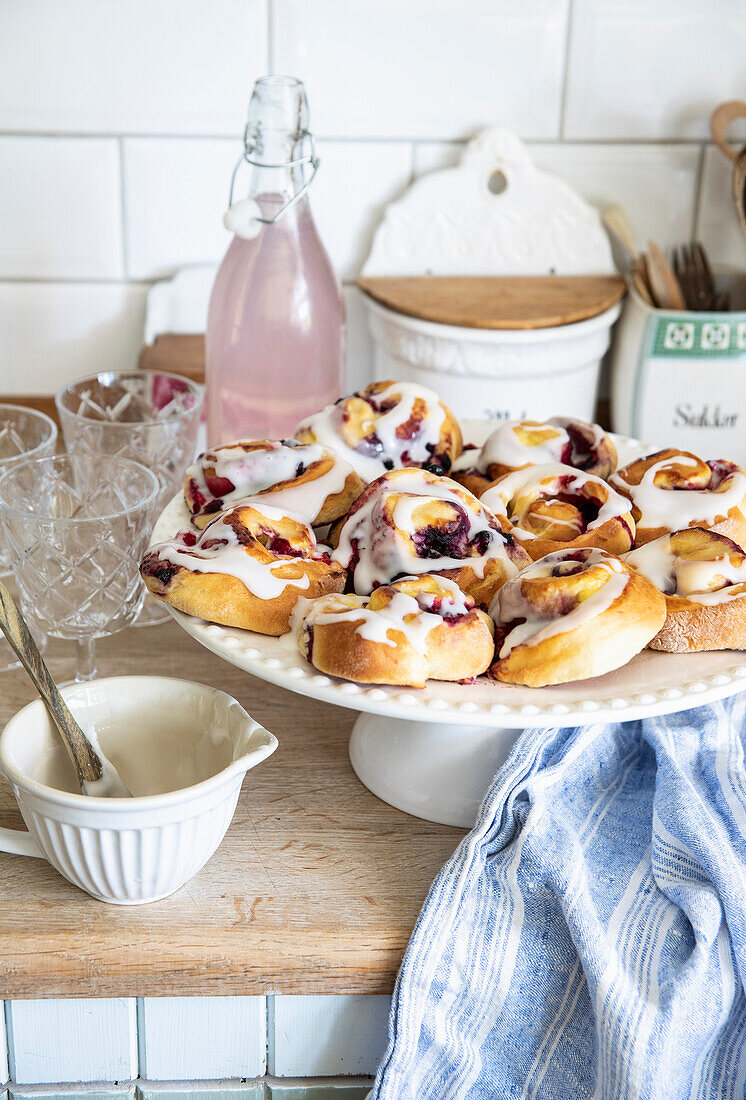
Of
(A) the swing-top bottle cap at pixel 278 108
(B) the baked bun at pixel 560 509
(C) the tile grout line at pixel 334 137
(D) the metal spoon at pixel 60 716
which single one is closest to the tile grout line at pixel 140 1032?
(D) the metal spoon at pixel 60 716

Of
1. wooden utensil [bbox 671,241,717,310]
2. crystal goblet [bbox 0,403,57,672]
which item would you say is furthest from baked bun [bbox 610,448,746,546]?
wooden utensil [bbox 671,241,717,310]

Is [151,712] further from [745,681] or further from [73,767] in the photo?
[745,681]

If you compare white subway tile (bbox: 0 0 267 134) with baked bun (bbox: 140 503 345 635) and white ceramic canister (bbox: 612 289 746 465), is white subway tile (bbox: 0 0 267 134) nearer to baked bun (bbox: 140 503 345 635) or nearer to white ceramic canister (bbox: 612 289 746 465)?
white ceramic canister (bbox: 612 289 746 465)

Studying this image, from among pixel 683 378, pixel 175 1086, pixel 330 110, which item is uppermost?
pixel 330 110

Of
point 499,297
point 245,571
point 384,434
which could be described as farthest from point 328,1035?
point 499,297

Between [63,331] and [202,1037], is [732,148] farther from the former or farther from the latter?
[202,1037]
